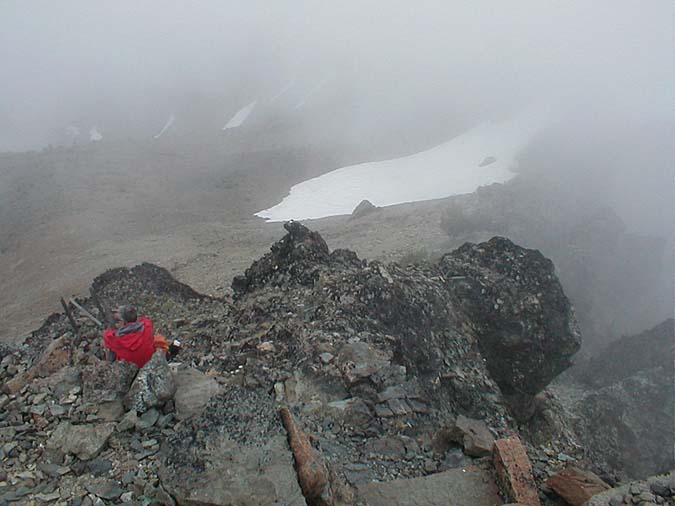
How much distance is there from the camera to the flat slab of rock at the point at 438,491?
16.7ft

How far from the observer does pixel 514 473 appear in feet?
17.3

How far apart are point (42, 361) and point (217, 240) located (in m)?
16.4

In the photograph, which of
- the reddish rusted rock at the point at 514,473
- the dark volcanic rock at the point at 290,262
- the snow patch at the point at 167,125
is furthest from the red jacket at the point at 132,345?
the snow patch at the point at 167,125

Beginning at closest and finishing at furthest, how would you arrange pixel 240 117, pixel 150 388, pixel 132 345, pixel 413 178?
pixel 150 388
pixel 132 345
pixel 413 178
pixel 240 117

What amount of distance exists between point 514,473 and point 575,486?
612 mm

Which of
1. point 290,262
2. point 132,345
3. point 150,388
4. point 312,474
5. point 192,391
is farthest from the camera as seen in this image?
point 290,262

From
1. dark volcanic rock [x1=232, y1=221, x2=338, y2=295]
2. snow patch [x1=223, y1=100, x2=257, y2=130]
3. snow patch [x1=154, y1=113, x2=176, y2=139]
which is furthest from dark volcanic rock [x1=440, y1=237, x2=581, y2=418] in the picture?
snow patch [x1=154, y1=113, x2=176, y2=139]

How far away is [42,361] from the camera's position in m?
6.73

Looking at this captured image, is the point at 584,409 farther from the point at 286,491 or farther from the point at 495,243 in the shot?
the point at 286,491

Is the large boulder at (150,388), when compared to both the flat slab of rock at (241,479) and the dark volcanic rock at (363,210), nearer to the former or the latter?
the flat slab of rock at (241,479)

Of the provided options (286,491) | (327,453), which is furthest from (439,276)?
(286,491)

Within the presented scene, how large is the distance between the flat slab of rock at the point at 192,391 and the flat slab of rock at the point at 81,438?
27.7 inches

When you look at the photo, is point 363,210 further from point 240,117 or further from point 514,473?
point 240,117

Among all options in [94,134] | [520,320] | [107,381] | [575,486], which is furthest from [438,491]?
[94,134]
